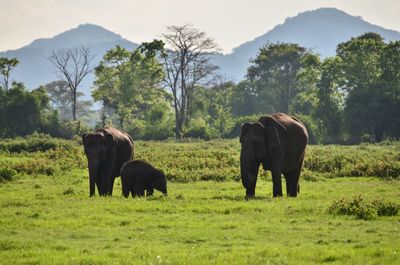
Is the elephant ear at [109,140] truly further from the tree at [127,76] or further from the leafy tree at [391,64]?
the tree at [127,76]

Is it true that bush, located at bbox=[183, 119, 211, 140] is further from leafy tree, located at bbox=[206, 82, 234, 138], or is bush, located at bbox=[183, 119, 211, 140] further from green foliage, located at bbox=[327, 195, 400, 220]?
green foliage, located at bbox=[327, 195, 400, 220]

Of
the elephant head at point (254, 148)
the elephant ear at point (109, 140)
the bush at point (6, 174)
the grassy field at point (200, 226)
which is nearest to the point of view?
the grassy field at point (200, 226)

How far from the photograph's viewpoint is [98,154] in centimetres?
2584

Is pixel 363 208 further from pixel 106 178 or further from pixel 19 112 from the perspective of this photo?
pixel 19 112

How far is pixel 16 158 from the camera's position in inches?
1754

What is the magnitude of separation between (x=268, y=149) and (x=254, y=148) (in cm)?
65

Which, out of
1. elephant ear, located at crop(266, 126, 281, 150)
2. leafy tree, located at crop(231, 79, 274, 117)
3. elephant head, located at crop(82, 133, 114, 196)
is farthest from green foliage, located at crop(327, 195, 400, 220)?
leafy tree, located at crop(231, 79, 274, 117)

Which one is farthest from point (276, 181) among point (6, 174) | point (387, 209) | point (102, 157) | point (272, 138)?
point (6, 174)

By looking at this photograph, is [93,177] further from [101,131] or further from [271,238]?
[271,238]

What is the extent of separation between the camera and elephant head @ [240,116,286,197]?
2395 cm

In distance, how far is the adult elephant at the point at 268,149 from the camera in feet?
78.7

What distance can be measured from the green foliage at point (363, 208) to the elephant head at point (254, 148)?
4421mm

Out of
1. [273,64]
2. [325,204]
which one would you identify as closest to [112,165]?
[325,204]

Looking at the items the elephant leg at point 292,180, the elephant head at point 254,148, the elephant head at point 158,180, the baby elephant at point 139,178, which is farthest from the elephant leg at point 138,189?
the elephant leg at point 292,180
